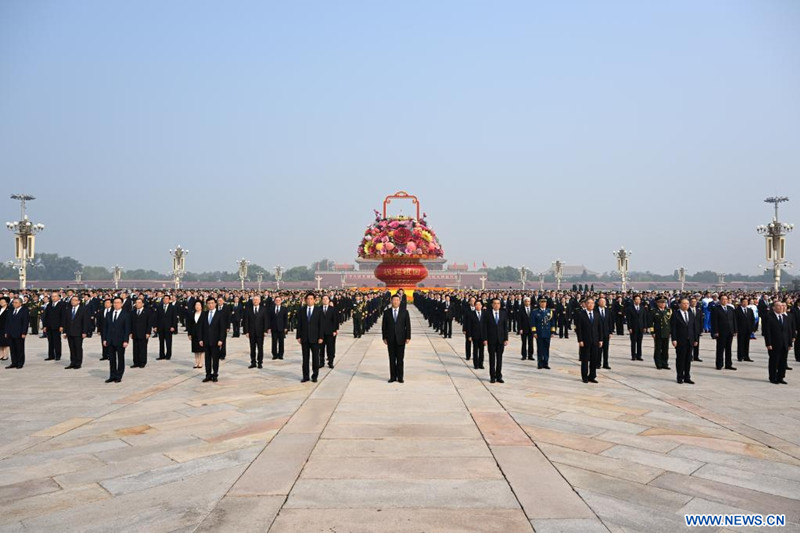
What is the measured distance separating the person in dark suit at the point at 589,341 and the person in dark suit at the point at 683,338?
1588 millimetres

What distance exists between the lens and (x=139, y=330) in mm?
14281

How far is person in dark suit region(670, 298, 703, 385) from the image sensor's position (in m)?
12.2

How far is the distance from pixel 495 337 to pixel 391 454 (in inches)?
234

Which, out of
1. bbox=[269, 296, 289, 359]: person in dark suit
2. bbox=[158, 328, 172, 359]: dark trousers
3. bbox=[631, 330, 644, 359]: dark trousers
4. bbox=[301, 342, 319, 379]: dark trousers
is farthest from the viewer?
bbox=[631, 330, 644, 359]: dark trousers

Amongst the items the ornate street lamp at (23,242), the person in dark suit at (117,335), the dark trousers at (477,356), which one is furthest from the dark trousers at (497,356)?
the ornate street lamp at (23,242)

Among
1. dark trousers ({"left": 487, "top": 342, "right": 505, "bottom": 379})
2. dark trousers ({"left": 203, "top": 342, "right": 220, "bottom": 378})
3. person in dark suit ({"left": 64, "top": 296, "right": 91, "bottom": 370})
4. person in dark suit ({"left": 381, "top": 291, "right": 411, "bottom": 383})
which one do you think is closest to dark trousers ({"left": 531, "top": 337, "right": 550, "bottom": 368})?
dark trousers ({"left": 487, "top": 342, "right": 505, "bottom": 379})

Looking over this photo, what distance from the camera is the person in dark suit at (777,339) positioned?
1205cm

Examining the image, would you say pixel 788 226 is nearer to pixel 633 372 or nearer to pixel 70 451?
pixel 633 372

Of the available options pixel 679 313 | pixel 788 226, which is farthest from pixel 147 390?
pixel 788 226

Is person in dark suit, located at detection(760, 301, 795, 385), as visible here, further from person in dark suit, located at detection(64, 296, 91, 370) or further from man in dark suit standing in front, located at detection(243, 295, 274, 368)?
person in dark suit, located at detection(64, 296, 91, 370)

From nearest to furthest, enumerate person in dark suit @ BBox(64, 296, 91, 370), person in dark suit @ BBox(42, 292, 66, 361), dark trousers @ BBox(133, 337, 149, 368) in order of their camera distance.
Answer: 1. person in dark suit @ BBox(64, 296, 91, 370)
2. dark trousers @ BBox(133, 337, 149, 368)
3. person in dark suit @ BBox(42, 292, 66, 361)

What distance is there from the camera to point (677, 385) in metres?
11.9

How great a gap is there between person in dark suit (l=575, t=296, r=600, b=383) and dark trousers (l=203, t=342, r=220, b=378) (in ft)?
25.8

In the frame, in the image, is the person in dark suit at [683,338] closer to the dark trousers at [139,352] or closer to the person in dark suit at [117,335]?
the person in dark suit at [117,335]
